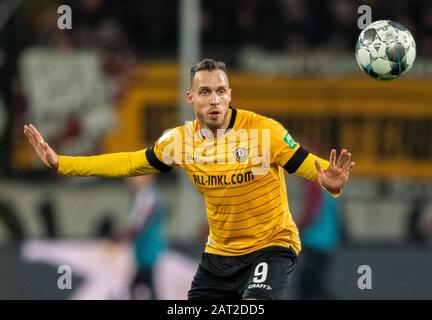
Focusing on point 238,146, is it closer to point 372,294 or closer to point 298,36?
point 372,294

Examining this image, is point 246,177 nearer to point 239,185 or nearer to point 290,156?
point 239,185

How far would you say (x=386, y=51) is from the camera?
28.1ft

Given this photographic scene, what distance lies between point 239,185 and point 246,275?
58 centimetres

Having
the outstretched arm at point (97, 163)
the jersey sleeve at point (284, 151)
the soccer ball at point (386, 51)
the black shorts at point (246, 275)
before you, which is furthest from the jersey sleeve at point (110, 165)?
the soccer ball at point (386, 51)

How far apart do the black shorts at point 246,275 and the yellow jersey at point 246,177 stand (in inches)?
2.4

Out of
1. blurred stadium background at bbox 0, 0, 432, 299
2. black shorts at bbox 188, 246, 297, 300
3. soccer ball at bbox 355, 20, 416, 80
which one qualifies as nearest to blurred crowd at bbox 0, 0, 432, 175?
blurred stadium background at bbox 0, 0, 432, 299

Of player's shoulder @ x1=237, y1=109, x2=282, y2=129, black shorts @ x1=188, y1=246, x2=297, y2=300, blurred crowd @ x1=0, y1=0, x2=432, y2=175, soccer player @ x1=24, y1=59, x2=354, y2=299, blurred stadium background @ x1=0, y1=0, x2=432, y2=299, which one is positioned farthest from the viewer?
blurred crowd @ x1=0, y1=0, x2=432, y2=175

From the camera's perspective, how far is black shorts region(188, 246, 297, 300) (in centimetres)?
777

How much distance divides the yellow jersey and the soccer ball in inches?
39.8

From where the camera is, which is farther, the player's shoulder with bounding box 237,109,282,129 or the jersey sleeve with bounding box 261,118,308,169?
the player's shoulder with bounding box 237,109,282,129

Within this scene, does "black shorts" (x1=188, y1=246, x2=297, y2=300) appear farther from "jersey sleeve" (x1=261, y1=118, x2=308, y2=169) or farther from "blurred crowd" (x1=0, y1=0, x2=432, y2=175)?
"blurred crowd" (x1=0, y1=0, x2=432, y2=175)

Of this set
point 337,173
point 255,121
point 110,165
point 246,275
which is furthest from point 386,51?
point 110,165

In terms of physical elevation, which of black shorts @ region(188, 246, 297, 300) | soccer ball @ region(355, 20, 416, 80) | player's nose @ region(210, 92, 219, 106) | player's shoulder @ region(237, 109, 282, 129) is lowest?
black shorts @ region(188, 246, 297, 300)

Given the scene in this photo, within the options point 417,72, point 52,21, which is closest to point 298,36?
point 417,72
